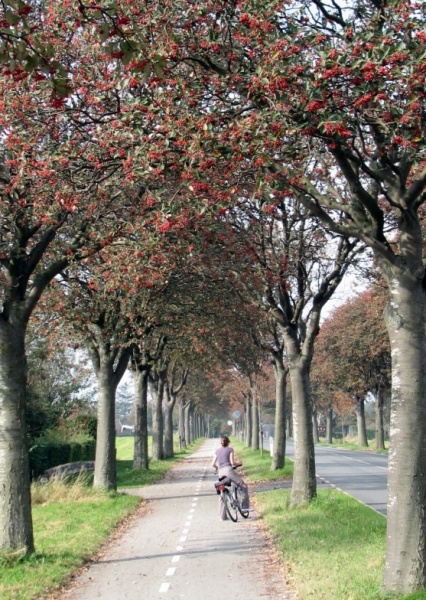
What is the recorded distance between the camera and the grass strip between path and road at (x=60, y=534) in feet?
31.7

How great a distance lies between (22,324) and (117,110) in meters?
3.76

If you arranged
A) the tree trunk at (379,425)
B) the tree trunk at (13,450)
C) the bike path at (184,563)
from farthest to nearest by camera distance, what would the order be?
1. the tree trunk at (379,425)
2. the tree trunk at (13,450)
3. the bike path at (184,563)

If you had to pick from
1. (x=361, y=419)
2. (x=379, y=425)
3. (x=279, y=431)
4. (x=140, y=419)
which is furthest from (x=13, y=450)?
(x=361, y=419)

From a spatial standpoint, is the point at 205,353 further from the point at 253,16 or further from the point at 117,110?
the point at 253,16

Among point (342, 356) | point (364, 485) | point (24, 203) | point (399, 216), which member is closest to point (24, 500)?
point (24, 203)

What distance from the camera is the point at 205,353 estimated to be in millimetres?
30047

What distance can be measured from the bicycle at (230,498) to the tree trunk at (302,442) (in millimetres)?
1268

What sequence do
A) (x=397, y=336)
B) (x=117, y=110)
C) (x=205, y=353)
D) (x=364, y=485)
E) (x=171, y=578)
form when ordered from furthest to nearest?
(x=205, y=353) → (x=364, y=485) → (x=117, y=110) → (x=171, y=578) → (x=397, y=336)

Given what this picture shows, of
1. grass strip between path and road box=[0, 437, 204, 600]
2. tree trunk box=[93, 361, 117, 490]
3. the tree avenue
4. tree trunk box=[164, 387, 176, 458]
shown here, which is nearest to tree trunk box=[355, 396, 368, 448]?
tree trunk box=[164, 387, 176, 458]

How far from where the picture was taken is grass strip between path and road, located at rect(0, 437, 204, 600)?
31.7 feet

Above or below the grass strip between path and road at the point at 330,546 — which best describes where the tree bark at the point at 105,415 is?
above

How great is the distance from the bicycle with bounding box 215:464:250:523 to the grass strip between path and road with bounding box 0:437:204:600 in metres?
2.37

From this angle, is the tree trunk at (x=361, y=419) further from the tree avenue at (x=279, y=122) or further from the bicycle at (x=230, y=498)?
the tree avenue at (x=279, y=122)

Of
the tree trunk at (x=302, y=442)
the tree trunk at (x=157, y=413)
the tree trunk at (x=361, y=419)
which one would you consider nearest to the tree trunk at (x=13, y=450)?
the tree trunk at (x=302, y=442)
